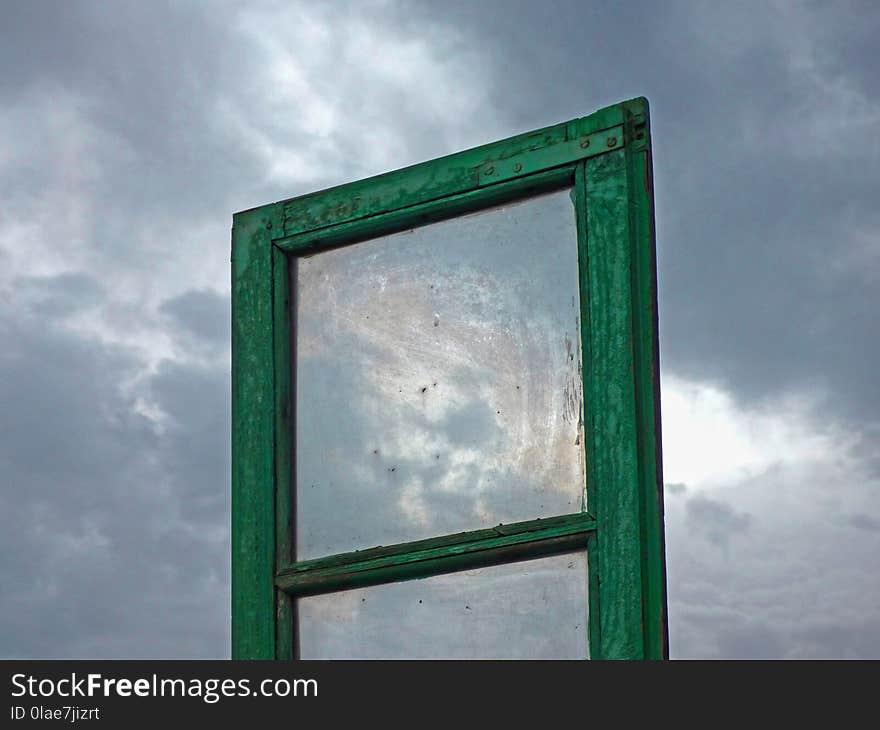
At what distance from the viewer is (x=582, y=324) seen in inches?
95.5

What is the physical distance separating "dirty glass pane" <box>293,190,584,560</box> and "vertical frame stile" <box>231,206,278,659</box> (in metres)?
0.06

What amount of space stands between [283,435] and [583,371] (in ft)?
2.13

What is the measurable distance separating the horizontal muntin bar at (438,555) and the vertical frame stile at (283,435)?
0.04 meters

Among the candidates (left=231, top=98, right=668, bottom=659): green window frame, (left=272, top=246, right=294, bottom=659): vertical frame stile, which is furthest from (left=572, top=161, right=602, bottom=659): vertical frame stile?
(left=272, top=246, right=294, bottom=659): vertical frame stile

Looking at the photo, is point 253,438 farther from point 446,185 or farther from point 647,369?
point 647,369

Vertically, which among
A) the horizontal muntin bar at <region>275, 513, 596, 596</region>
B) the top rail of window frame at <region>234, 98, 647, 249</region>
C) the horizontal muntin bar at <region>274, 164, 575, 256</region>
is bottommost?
the horizontal muntin bar at <region>275, 513, 596, 596</region>

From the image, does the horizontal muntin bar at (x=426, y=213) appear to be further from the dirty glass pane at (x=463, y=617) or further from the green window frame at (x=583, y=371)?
the dirty glass pane at (x=463, y=617)

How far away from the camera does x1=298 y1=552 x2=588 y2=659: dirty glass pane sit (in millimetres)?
2352

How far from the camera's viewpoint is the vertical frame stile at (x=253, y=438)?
2.65m

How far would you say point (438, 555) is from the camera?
97.7 inches

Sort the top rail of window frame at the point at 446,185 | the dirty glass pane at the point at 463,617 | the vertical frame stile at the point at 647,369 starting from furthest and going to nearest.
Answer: the top rail of window frame at the point at 446,185 < the dirty glass pane at the point at 463,617 < the vertical frame stile at the point at 647,369

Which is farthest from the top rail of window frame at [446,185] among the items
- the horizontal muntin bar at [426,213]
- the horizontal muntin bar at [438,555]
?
the horizontal muntin bar at [438,555]

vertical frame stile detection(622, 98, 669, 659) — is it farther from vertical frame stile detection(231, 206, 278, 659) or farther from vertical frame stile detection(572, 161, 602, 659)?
vertical frame stile detection(231, 206, 278, 659)
